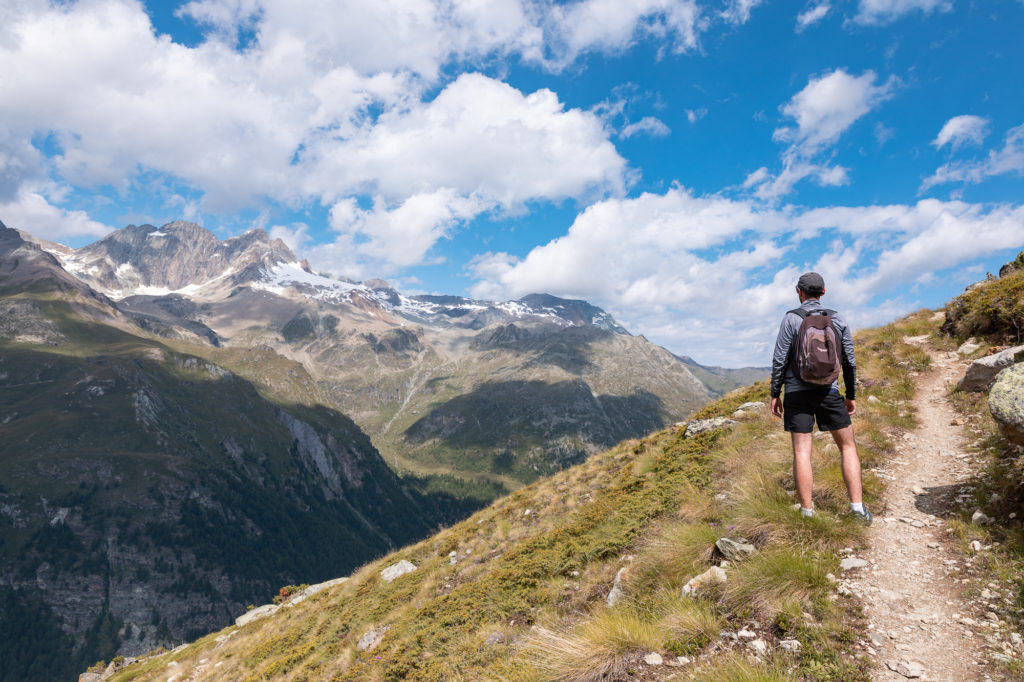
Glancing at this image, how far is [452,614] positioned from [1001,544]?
11.4 m

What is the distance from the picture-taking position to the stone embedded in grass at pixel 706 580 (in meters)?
7.68

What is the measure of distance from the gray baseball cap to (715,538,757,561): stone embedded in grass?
17.4 ft

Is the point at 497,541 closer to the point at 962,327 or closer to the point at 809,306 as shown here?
the point at 809,306

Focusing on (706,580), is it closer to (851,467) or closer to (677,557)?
(677,557)

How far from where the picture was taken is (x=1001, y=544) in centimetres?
691

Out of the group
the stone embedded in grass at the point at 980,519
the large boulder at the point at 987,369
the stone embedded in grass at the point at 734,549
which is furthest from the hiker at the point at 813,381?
the large boulder at the point at 987,369

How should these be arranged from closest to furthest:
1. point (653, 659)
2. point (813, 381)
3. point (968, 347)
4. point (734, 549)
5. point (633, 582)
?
point (653, 659) < point (734, 549) < point (813, 381) < point (633, 582) < point (968, 347)

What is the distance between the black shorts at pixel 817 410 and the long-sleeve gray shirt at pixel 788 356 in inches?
7.6

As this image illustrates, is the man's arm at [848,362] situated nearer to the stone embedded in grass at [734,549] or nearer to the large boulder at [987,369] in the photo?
the stone embedded in grass at [734,549]

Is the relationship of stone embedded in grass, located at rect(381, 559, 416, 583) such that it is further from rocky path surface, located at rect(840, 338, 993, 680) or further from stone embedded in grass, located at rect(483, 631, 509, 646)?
rocky path surface, located at rect(840, 338, 993, 680)

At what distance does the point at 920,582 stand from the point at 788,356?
4.16 metres

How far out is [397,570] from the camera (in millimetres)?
20250

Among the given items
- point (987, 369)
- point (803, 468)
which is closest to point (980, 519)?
point (803, 468)

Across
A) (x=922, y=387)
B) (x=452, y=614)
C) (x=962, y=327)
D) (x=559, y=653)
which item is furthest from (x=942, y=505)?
(x=962, y=327)
